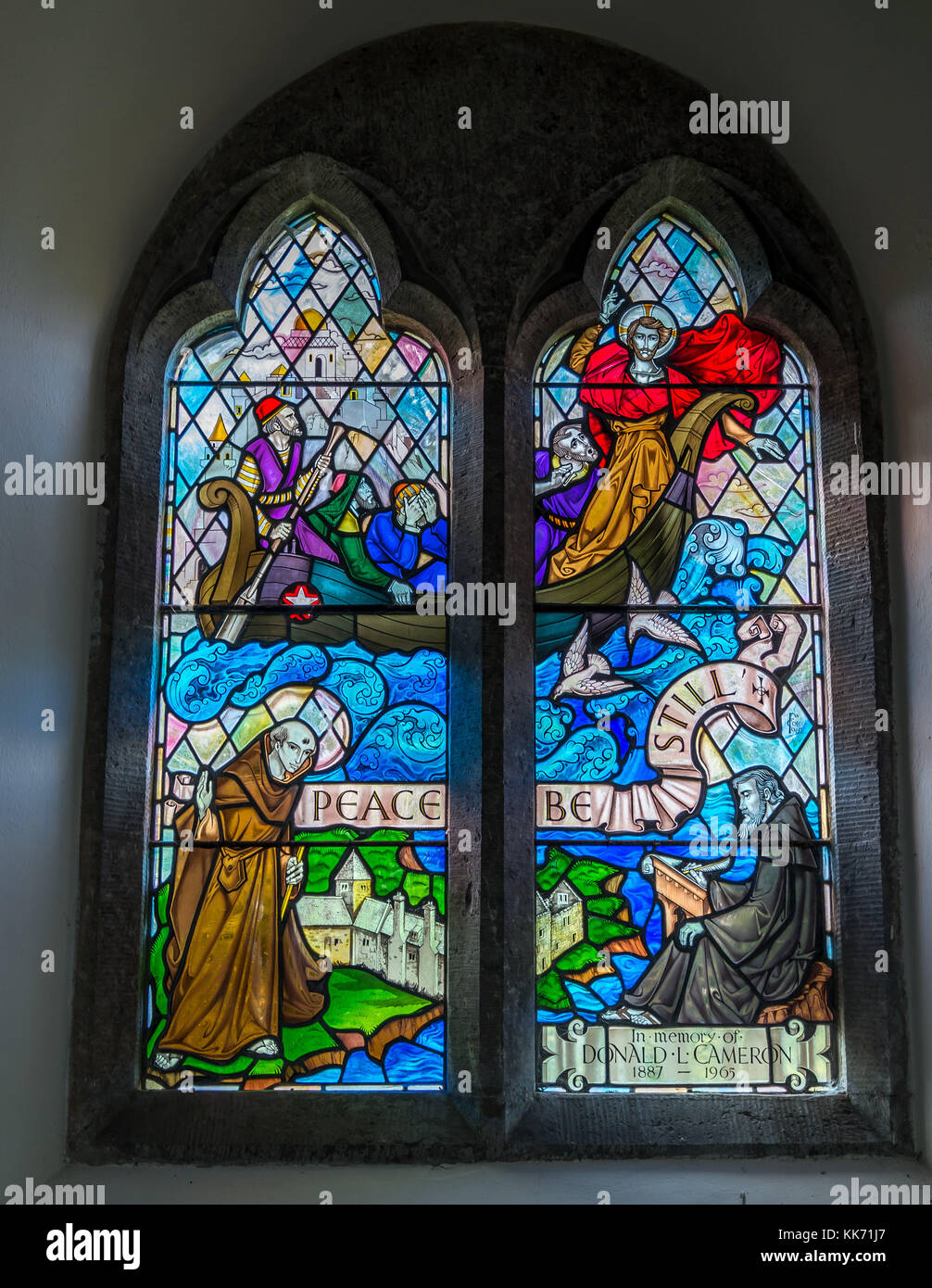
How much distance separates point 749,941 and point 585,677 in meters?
0.88

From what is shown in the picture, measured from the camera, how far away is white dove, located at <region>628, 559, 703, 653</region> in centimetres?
414

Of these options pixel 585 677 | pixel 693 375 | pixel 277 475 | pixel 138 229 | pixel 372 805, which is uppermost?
pixel 138 229

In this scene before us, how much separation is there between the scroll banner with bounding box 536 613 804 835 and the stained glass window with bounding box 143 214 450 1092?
407 mm

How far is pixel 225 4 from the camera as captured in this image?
4.06 m

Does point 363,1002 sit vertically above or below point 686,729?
below

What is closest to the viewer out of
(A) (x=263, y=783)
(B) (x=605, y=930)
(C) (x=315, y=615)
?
(B) (x=605, y=930)

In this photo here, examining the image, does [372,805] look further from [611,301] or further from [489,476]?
[611,301]

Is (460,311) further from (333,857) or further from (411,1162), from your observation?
(411,1162)

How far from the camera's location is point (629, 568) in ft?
13.8

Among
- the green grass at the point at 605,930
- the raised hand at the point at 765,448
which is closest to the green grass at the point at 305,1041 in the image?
the green grass at the point at 605,930

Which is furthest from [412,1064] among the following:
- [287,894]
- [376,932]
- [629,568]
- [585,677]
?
[629,568]

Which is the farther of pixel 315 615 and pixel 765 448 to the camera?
pixel 765 448

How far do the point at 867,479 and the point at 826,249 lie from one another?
743mm

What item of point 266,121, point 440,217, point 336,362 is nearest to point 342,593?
point 336,362
